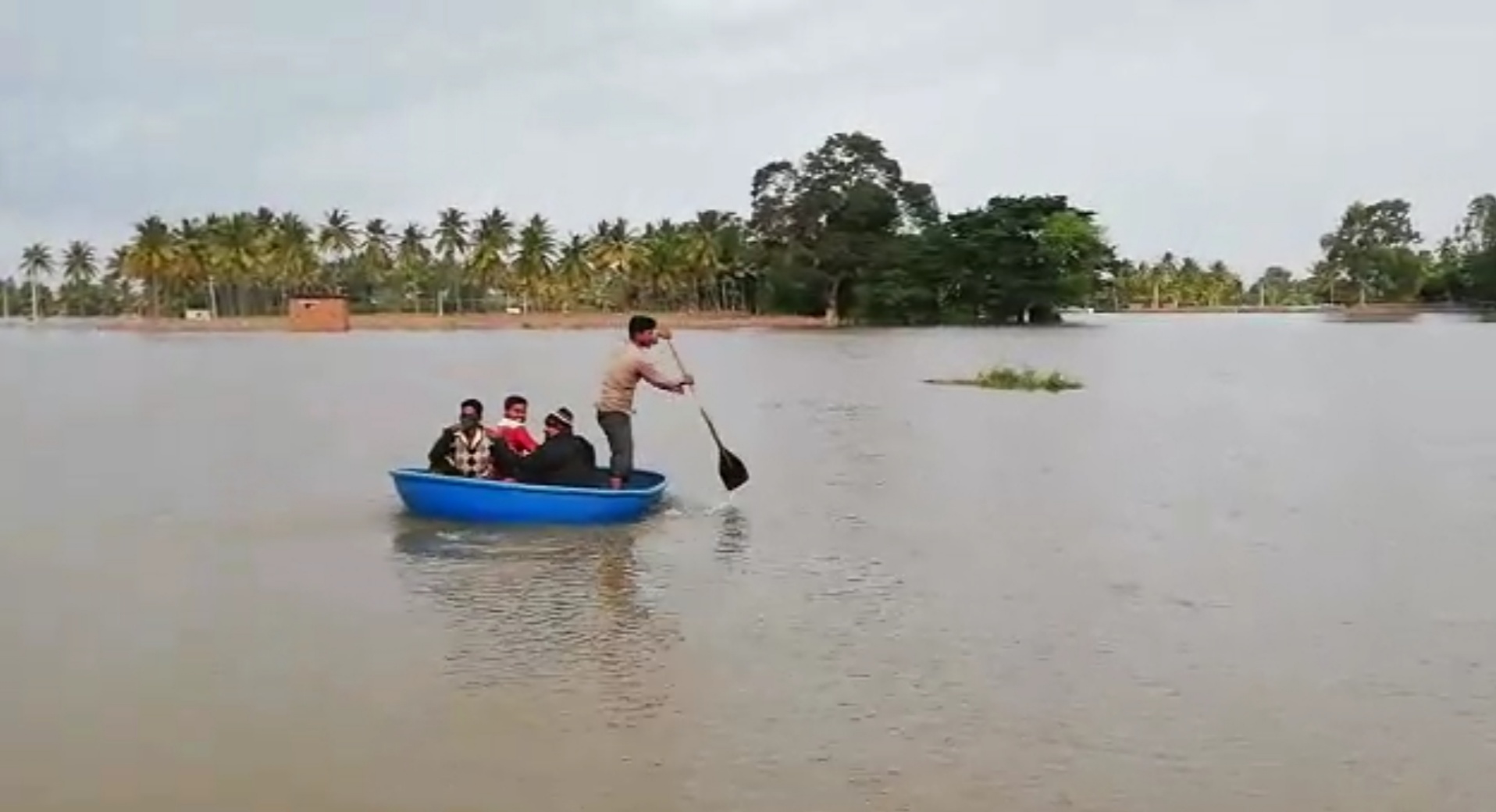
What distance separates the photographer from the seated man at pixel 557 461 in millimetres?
14602

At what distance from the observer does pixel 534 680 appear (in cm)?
901

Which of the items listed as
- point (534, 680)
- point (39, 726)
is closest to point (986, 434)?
point (534, 680)

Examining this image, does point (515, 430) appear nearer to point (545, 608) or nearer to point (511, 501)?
point (511, 501)

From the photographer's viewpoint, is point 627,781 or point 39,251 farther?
point 39,251

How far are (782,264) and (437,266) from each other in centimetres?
3398

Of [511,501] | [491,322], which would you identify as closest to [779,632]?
[511,501]

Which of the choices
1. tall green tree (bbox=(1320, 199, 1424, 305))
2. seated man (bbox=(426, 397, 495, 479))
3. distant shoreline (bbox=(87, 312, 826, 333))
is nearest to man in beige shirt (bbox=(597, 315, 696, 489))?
seated man (bbox=(426, 397, 495, 479))

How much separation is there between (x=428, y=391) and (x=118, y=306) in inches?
4457

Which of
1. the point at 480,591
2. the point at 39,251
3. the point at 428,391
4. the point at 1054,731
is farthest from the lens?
the point at 39,251

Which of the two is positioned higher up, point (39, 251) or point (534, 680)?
point (39, 251)

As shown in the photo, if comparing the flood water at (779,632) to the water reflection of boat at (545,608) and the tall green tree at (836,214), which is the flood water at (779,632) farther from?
the tall green tree at (836,214)

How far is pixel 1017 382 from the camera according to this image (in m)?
37.0

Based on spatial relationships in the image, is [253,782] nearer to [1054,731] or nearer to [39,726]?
→ [39,726]

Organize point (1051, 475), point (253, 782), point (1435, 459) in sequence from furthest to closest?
point (1435, 459) < point (1051, 475) < point (253, 782)
